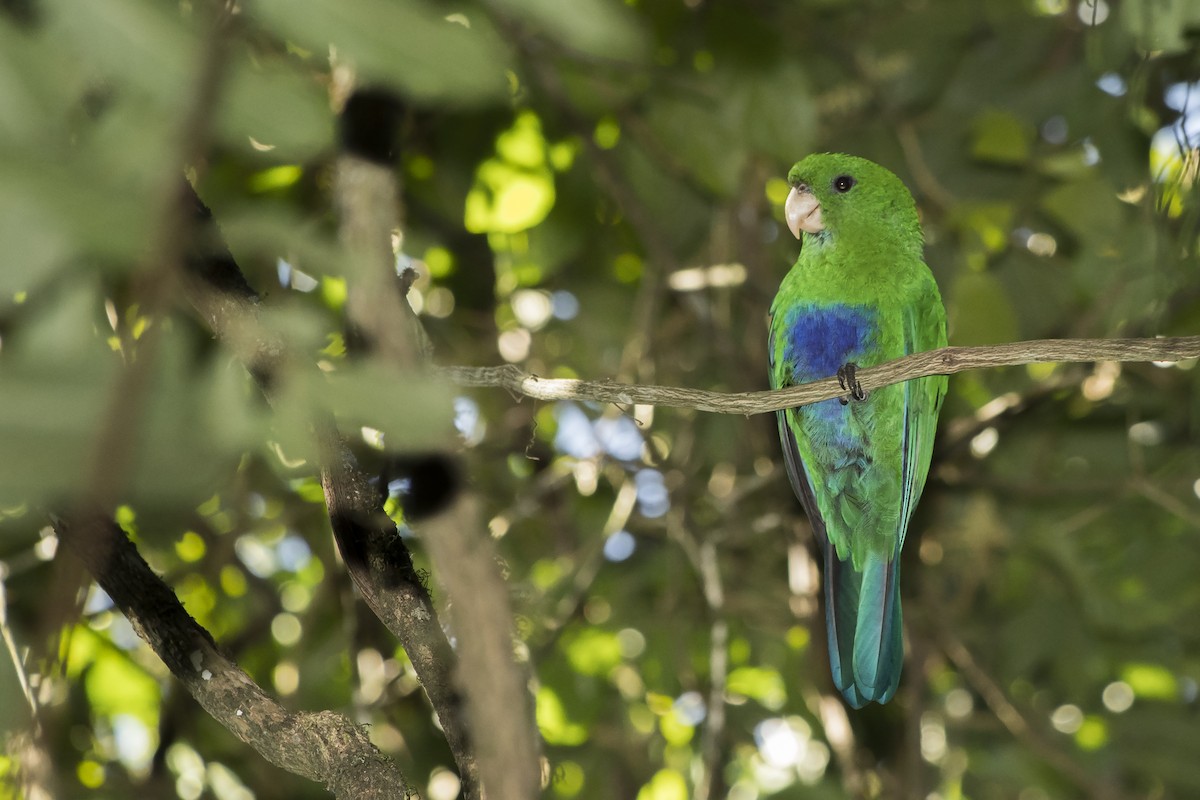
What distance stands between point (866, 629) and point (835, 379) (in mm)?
681

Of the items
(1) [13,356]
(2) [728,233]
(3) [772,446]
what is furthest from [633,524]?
(1) [13,356]

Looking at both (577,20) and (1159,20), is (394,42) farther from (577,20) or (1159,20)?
(1159,20)

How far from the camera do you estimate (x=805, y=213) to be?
9.25ft

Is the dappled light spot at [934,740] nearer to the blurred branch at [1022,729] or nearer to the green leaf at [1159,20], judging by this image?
the blurred branch at [1022,729]

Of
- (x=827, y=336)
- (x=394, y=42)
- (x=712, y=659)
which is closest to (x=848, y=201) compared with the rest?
(x=827, y=336)

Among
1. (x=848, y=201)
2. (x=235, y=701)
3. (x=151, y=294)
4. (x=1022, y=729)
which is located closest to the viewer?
(x=151, y=294)

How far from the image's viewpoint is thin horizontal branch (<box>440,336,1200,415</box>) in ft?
5.10

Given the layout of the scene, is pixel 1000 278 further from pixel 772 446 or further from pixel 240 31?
pixel 240 31

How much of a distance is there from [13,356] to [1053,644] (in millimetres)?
3910

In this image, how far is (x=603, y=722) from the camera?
13.0 ft

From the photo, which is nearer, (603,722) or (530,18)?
(530,18)

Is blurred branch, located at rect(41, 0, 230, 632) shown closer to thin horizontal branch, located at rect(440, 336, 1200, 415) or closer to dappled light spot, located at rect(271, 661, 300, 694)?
thin horizontal branch, located at rect(440, 336, 1200, 415)

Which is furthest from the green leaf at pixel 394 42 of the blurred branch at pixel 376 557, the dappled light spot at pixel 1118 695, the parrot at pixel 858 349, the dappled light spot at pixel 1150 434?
the dappled light spot at pixel 1118 695

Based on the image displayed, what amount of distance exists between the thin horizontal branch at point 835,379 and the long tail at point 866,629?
66cm
